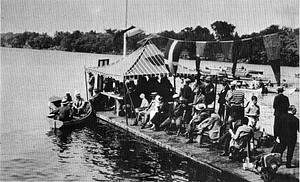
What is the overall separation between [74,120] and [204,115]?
6.42m

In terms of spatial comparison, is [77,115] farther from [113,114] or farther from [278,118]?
[278,118]

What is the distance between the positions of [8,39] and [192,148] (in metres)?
76.3

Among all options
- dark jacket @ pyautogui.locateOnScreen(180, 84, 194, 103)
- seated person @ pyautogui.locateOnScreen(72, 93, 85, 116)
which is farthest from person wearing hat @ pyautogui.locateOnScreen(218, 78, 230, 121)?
seated person @ pyautogui.locateOnScreen(72, 93, 85, 116)

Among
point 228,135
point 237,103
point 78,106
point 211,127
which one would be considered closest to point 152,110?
point 211,127

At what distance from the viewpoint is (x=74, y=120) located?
658 inches

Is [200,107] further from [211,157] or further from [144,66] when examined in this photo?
[144,66]

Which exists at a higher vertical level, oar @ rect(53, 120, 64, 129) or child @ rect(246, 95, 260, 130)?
child @ rect(246, 95, 260, 130)

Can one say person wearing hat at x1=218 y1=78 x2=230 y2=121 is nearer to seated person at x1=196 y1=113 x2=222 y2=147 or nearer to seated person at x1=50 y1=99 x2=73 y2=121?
seated person at x1=196 y1=113 x2=222 y2=147

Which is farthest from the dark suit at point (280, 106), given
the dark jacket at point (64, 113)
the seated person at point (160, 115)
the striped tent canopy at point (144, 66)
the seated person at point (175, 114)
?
the dark jacket at point (64, 113)

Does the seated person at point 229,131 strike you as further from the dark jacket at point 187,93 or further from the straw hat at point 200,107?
the dark jacket at point 187,93

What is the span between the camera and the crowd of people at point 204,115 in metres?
10.3

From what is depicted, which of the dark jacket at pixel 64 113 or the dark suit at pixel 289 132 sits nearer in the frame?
the dark suit at pixel 289 132

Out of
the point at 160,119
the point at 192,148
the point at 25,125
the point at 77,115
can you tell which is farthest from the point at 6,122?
the point at 192,148

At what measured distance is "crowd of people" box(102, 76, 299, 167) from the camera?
10320mm
